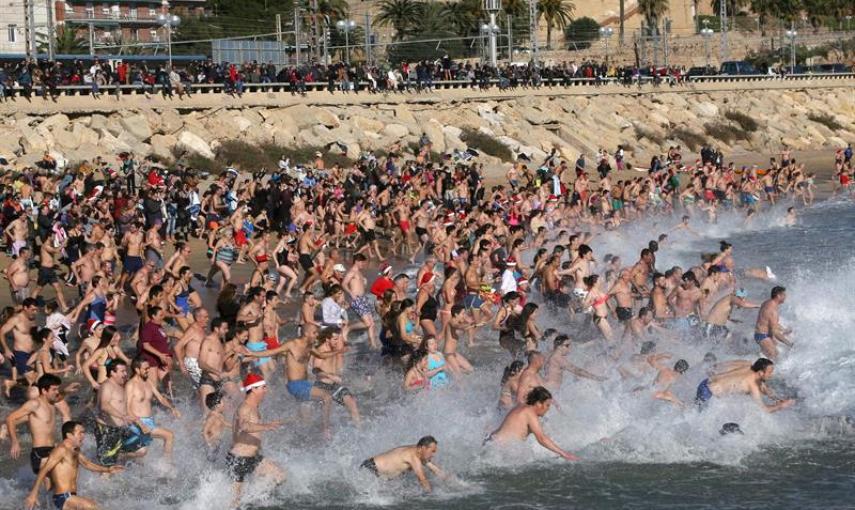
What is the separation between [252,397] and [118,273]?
958cm

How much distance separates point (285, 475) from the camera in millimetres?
10391

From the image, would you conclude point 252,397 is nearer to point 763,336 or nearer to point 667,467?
point 667,467

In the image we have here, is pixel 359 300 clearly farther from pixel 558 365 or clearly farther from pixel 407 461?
pixel 407 461

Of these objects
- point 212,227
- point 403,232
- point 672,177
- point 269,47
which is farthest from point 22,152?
point 269,47

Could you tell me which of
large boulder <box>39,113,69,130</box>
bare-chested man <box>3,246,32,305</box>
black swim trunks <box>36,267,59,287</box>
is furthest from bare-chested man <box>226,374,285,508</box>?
large boulder <box>39,113,69,130</box>

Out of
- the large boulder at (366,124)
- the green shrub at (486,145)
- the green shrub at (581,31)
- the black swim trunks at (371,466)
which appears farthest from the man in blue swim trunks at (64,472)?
the green shrub at (581,31)

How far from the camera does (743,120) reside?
5156 cm

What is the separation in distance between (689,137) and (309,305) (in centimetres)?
3529

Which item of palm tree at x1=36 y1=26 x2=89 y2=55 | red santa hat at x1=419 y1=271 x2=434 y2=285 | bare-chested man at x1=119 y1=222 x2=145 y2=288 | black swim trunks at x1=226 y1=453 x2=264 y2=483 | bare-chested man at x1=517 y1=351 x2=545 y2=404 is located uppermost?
palm tree at x1=36 y1=26 x2=89 y2=55

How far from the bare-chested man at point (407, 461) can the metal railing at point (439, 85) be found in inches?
870

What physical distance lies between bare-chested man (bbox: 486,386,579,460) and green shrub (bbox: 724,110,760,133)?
41.9m

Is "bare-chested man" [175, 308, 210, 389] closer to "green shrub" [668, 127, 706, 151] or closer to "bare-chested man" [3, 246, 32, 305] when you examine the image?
"bare-chested man" [3, 246, 32, 305]

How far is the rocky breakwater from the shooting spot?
29.8 m

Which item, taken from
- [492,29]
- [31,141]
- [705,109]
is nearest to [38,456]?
[31,141]
